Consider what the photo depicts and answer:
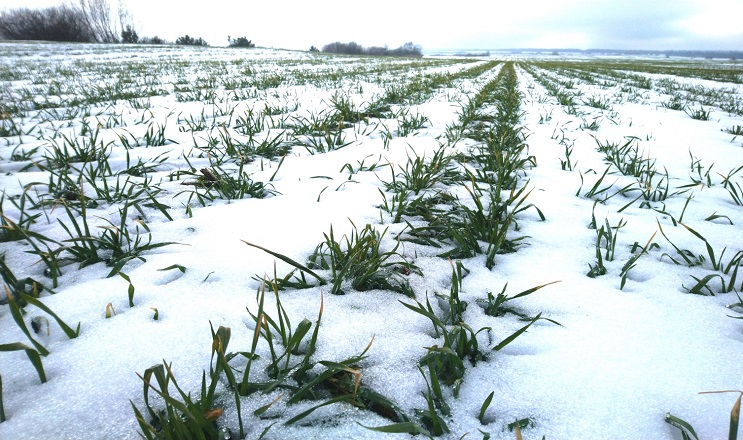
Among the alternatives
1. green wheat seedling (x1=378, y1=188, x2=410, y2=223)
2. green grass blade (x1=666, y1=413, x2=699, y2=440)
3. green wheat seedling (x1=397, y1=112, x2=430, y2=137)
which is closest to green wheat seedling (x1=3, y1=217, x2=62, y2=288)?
green wheat seedling (x1=378, y1=188, x2=410, y2=223)

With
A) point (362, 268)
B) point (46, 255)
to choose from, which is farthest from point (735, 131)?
point (46, 255)

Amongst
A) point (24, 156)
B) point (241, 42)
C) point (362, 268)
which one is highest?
point (241, 42)

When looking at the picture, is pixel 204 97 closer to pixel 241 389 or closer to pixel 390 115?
pixel 390 115

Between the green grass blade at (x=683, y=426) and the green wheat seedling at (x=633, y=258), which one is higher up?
the green wheat seedling at (x=633, y=258)

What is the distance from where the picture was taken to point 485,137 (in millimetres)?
3912

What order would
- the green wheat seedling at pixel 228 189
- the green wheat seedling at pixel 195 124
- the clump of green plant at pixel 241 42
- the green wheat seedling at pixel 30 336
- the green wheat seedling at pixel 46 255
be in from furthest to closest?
the clump of green plant at pixel 241 42, the green wheat seedling at pixel 195 124, the green wheat seedling at pixel 228 189, the green wheat seedling at pixel 46 255, the green wheat seedling at pixel 30 336

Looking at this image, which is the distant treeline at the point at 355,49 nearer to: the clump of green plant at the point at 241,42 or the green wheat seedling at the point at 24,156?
the clump of green plant at the point at 241,42

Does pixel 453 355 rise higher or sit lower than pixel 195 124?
lower

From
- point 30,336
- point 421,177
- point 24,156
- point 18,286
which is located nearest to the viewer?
point 30,336

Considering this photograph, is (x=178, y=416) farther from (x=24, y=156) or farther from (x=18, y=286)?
(x=24, y=156)

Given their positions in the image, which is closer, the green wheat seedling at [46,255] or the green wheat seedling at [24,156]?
the green wheat seedling at [46,255]

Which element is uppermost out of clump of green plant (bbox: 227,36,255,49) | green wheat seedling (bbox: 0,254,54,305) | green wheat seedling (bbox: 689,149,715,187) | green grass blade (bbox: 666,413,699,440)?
clump of green plant (bbox: 227,36,255,49)

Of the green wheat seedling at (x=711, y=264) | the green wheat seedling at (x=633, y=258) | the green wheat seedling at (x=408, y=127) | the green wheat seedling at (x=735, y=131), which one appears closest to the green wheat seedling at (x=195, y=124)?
the green wheat seedling at (x=408, y=127)

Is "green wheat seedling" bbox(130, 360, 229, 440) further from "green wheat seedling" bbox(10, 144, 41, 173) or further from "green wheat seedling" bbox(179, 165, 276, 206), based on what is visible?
"green wheat seedling" bbox(10, 144, 41, 173)
